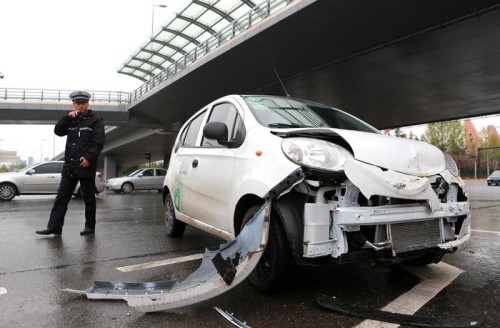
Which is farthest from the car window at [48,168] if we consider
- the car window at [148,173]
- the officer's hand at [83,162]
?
the officer's hand at [83,162]

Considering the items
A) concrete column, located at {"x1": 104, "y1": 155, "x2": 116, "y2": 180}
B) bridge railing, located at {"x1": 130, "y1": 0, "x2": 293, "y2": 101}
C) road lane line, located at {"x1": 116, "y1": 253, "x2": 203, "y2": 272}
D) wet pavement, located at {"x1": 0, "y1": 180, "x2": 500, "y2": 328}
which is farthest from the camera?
concrete column, located at {"x1": 104, "y1": 155, "x2": 116, "y2": 180}

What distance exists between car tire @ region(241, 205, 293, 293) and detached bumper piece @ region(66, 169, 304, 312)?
16cm

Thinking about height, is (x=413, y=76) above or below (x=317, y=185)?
above

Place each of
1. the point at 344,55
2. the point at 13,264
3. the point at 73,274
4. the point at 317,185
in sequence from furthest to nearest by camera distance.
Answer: the point at 344,55, the point at 13,264, the point at 73,274, the point at 317,185

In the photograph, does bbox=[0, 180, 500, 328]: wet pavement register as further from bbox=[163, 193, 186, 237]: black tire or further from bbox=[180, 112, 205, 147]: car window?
bbox=[180, 112, 205, 147]: car window

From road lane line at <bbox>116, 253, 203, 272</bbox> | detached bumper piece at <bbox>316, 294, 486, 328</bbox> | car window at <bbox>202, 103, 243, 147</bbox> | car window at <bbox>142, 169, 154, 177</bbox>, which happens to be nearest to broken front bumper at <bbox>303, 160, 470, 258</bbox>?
detached bumper piece at <bbox>316, 294, 486, 328</bbox>

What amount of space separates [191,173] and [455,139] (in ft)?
209

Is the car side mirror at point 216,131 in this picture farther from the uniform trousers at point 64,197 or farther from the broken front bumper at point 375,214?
the uniform trousers at point 64,197

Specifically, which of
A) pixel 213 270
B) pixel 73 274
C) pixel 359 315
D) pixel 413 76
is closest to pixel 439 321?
pixel 359 315

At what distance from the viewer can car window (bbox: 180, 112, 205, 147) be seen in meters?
5.33

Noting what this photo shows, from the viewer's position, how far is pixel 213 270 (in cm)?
326

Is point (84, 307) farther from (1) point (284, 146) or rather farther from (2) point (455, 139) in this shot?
(2) point (455, 139)

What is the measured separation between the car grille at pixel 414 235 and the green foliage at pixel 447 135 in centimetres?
6233

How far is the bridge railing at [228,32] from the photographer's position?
1553cm
